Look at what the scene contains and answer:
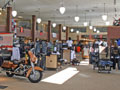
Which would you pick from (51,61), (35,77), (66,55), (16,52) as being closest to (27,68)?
(35,77)

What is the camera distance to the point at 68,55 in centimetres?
1386

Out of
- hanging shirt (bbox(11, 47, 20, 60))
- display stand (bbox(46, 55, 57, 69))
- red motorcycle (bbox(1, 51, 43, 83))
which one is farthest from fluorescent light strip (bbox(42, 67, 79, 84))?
hanging shirt (bbox(11, 47, 20, 60))

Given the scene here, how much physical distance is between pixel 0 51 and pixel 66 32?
74.2 feet

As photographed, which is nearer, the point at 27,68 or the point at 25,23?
the point at 27,68

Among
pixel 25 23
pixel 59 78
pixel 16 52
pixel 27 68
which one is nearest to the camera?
pixel 27 68

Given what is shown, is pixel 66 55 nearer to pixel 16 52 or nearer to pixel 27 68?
pixel 16 52

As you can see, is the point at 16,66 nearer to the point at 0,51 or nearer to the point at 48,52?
the point at 0,51

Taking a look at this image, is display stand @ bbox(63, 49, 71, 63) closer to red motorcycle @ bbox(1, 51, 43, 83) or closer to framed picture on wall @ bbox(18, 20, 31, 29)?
red motorcycle @ bbox(1, 51, 43, 83)

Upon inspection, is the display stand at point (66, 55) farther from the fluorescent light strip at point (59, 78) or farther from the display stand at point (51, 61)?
the fluorescent light strip at point (59, 78)

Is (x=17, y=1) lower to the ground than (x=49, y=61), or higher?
higher

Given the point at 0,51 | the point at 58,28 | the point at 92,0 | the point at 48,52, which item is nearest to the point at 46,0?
the point at 92,0

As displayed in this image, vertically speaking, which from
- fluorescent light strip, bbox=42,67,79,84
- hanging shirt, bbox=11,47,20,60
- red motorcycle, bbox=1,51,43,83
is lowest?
fluorescent light strip, bbox=42,67,79,84

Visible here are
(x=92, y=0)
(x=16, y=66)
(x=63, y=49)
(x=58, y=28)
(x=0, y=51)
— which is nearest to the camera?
(x=16, y=66)

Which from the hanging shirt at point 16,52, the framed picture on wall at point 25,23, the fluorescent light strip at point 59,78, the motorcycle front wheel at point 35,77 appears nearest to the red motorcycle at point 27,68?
the motorcycle front wheel at point 35,77
